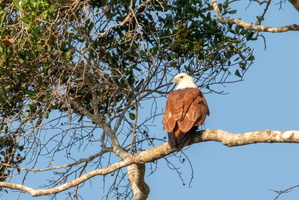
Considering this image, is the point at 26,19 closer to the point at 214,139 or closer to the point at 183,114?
the point at 183,114

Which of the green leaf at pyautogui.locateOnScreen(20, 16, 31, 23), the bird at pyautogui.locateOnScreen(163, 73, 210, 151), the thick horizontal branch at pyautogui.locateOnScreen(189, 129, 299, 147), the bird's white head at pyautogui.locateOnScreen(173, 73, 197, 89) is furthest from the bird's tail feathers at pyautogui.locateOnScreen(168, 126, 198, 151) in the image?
the green leaf at pyautogui.locateOnScreen(20, 16, 31, 23)

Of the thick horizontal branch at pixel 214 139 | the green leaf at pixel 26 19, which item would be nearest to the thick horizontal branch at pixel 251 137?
the thick horizontal branch at pixel 214 139

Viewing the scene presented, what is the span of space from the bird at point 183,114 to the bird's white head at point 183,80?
0.26 m

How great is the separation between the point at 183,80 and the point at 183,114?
35.4 inches

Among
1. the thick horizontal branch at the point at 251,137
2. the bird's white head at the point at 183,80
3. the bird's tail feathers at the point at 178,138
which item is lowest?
the thick horizontal branch at the point at 251,137

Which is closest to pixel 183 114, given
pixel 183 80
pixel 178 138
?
pixel 178 138

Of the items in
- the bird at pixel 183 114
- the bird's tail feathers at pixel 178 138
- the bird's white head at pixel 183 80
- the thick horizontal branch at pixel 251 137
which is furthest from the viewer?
the bird's white head at pixel 183 80

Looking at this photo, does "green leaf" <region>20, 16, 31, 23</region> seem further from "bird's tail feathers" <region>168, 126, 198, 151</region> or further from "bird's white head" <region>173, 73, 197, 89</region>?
"bird's white head" <region>173, 73, 197, 89</region>

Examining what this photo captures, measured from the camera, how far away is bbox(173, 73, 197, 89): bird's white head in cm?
620

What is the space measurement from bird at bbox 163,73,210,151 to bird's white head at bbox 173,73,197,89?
0.84 feet

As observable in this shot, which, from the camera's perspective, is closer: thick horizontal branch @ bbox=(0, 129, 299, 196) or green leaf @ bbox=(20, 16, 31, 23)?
thick horizontal branch @ bbox=(0, 129, 299, 196)

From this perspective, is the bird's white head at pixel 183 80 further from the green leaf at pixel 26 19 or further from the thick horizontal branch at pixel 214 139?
the green leaf at pixel 26 19

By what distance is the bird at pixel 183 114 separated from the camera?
5.18 meters

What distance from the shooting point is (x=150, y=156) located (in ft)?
17.0
